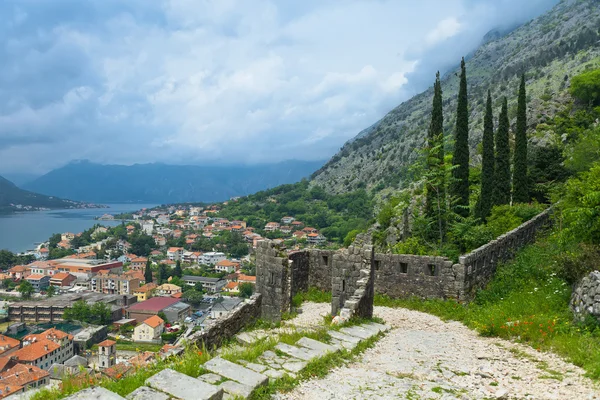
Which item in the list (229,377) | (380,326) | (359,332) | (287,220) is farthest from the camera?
(287,220)

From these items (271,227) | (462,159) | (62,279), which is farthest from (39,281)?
(462,159)

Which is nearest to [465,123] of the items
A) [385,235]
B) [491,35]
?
[385,235]

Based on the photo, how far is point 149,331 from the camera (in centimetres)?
5516

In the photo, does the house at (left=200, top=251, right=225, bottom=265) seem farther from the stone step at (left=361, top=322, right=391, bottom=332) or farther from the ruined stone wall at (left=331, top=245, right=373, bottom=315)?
the stone step at (left=361, top=322, right=391, bottom=332)

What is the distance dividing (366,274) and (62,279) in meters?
98.6

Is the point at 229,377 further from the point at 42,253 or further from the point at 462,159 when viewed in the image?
the point at 42,253

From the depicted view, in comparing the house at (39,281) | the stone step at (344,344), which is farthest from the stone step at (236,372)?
the house at (39,281)

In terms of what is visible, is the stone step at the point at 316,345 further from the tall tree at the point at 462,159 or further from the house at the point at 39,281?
the house at the point at 39,281

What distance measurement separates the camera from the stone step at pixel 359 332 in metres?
8.44

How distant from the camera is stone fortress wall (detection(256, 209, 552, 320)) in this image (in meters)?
11.4

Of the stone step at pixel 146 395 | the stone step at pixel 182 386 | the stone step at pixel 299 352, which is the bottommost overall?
the stone step at pixel 299 352

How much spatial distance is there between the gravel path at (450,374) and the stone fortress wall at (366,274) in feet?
6.42

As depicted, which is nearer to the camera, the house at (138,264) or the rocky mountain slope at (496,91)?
the rocky mountain slope at (496,91)

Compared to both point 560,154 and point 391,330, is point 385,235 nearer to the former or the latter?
point 560,154
